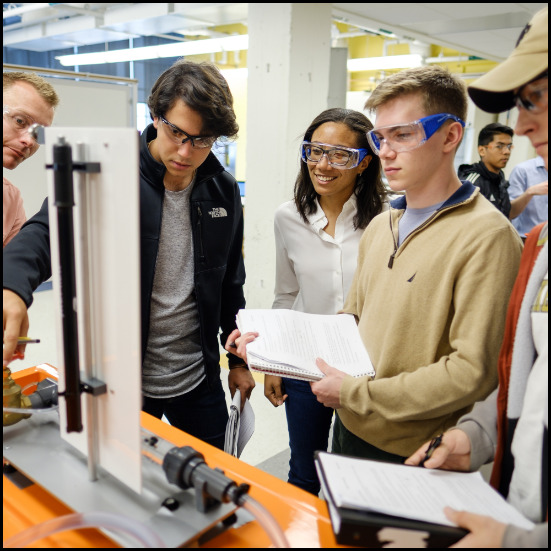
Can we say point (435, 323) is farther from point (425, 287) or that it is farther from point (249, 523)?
point (249, 523)

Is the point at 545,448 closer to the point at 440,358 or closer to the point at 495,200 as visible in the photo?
the point at 440,358

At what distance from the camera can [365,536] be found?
73cm

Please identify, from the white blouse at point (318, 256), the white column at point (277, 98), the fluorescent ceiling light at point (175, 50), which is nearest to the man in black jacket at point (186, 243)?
the white blouse at point (318, 256)

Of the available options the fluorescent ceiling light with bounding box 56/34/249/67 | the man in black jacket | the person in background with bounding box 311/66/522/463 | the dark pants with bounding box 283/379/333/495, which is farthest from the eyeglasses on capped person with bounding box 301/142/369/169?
the fluorescent ceiling light with bounding box 56/34/249/67

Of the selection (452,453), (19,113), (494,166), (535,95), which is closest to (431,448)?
(452,453)

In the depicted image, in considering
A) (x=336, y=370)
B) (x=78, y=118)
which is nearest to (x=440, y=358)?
(x=336, y=370)

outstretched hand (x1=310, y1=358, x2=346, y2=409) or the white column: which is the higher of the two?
the white column

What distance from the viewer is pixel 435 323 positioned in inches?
42.7

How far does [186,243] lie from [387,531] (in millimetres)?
1008

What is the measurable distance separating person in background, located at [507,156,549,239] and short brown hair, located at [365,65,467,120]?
3.33 metres

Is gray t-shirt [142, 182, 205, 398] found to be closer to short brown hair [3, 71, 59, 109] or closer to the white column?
short brown hair [3, 71, 59, 109]

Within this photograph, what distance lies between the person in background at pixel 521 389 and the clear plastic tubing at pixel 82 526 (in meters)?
0.46

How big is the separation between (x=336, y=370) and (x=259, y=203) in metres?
3.12

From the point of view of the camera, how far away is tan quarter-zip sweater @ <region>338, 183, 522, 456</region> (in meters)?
1.01
